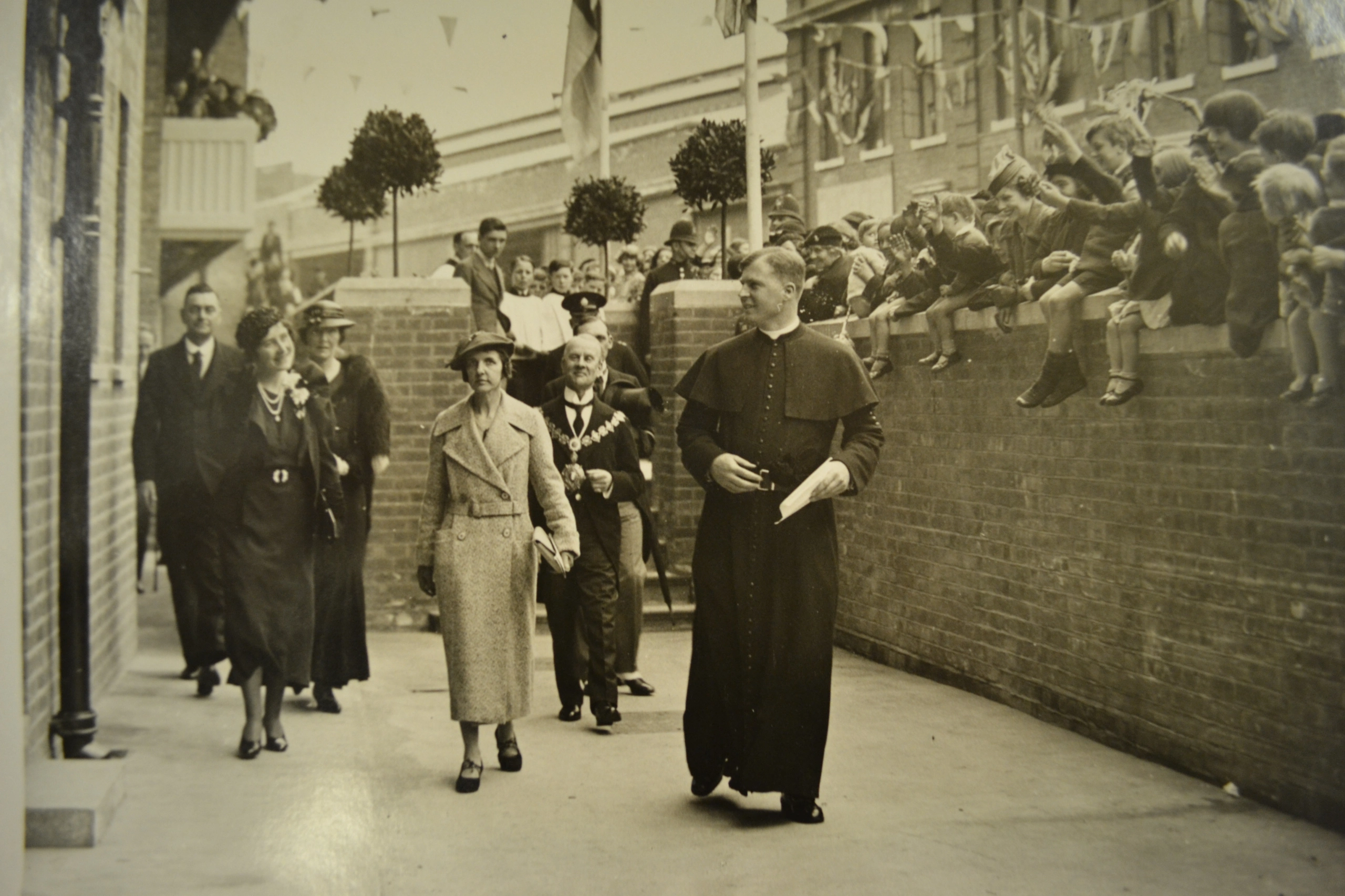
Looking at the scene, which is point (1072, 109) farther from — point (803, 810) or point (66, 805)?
point (66, 805)

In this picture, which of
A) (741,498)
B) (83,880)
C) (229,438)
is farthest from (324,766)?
(741,498)

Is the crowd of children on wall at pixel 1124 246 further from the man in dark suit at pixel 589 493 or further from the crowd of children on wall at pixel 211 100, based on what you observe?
the crowd of children on wall at pixel 211 100

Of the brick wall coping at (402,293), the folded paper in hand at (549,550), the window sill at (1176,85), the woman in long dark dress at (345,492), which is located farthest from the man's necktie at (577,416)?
the window sill at (1176,85)

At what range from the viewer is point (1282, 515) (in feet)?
10.6

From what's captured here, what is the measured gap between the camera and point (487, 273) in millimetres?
3977

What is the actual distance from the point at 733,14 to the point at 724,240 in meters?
0.82

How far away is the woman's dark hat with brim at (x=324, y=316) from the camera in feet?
11.9

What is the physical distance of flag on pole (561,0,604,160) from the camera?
351 cm

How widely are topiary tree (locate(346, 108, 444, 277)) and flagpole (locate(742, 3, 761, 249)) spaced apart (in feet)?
3.04

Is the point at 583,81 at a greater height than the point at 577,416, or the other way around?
the point at 583,81

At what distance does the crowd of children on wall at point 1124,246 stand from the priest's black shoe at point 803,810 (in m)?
1.45

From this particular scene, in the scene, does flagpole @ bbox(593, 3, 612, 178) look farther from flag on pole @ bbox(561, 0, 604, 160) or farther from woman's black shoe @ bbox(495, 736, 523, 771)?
woman's black shoe @ bbox(495, 736, 523, 771)

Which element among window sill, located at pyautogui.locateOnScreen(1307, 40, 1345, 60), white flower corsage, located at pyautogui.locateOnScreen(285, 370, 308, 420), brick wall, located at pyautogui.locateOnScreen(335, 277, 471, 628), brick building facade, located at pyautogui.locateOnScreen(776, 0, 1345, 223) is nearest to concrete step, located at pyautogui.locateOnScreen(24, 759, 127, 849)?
brick wall, located at pyautogui.locateOnScreen(335, 277, 471, 628)

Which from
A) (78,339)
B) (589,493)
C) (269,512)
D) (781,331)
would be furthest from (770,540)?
(78,339)
